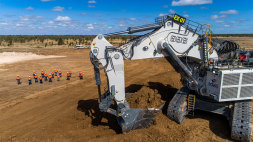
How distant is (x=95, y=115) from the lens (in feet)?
33.3

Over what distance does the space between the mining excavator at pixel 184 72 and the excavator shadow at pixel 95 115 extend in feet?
3.55

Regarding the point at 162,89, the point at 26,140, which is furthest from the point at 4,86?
the point at 162,89

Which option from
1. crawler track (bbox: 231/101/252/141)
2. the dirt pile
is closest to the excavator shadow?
the dirt pile

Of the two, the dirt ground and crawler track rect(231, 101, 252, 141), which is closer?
crawler track rect(231, 101, 252, 141)

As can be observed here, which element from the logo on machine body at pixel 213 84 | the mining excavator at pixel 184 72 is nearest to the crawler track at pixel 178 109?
the mining excavator at pixel 184 72

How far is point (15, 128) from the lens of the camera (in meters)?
9.37

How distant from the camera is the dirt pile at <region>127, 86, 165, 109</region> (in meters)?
10.7

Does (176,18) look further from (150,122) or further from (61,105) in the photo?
(61,105)

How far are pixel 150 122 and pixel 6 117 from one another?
8.28 metres

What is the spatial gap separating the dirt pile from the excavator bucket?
7.44ft

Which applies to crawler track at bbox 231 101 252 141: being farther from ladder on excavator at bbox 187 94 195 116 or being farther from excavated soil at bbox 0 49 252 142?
ladder on excavator at bbox 187 94 195 116

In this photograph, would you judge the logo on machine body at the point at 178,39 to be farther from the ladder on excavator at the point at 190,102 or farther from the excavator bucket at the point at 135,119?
the excavator bucket at the point at 135,119

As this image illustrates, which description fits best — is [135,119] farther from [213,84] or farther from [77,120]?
[213,84]

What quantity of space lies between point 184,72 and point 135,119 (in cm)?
329
